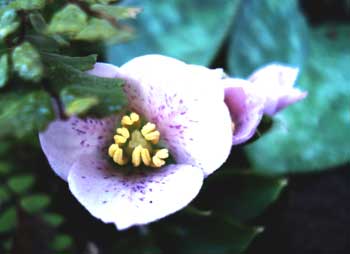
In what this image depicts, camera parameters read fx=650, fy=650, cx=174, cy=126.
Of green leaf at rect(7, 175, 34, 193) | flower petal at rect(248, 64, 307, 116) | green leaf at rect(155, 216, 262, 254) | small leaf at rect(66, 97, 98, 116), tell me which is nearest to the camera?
small leaf at rect(66, 97, 98, 116)

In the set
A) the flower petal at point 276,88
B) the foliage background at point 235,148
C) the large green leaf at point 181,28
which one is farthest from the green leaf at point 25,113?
the large green leaf at point 181,28

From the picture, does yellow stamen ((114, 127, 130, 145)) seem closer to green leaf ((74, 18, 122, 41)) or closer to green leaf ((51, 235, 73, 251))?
green leaf ((74, 18, 122, 41))

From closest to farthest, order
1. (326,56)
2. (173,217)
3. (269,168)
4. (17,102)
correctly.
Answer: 1. (17,102)
2. (173,217)
3. (269,168)
4. (326,56)

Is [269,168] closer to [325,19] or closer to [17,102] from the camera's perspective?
[325,19]

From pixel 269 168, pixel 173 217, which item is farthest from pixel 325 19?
pixel 173 217

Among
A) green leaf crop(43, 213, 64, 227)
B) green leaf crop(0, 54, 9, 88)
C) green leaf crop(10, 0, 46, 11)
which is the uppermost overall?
green leaf crop(10, 0, 46, 11)

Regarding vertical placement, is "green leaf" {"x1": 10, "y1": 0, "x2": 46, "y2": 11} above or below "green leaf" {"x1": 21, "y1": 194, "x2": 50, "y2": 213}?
above

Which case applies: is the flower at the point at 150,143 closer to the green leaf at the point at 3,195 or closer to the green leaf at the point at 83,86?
the green leaf at the point at 83,86

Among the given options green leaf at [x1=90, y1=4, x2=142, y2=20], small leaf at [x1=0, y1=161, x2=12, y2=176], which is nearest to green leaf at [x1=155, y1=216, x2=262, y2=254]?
small leaf at [x1=0, y1=161, x2=12, y2=176]
